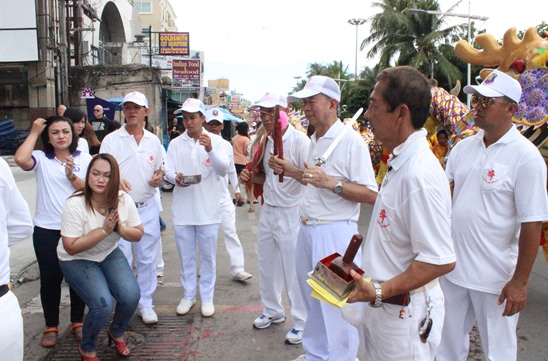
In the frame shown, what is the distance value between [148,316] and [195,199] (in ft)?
3.92

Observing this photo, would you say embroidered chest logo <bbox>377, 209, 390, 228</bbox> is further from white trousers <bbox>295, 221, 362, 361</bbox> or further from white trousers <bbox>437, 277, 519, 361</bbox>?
white trousers <bbox>295, 221, 362, 361</bbox>

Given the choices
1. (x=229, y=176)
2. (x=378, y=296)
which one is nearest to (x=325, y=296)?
(x=378, y=296)

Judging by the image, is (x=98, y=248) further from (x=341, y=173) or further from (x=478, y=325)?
(x=478, y=325)

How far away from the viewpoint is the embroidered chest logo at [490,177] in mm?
2578

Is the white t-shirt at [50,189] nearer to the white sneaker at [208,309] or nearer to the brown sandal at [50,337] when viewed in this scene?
the brown sandal at [50,337]

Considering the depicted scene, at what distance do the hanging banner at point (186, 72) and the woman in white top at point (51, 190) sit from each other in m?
23.6

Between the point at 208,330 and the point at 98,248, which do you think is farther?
the point at 208,330

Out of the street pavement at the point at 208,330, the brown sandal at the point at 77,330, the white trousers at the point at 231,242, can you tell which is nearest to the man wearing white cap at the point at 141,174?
the street pavement at the point at 208,330

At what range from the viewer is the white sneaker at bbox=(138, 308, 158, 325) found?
14.0 ft

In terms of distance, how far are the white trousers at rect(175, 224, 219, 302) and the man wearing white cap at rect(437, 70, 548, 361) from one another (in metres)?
2.45

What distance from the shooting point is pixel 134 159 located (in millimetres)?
4277

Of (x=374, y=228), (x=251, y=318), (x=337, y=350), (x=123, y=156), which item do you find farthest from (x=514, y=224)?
(x=123, y=156)

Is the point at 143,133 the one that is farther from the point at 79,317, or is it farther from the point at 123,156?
the point at 79,317

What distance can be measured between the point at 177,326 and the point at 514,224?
3051 millimetres
